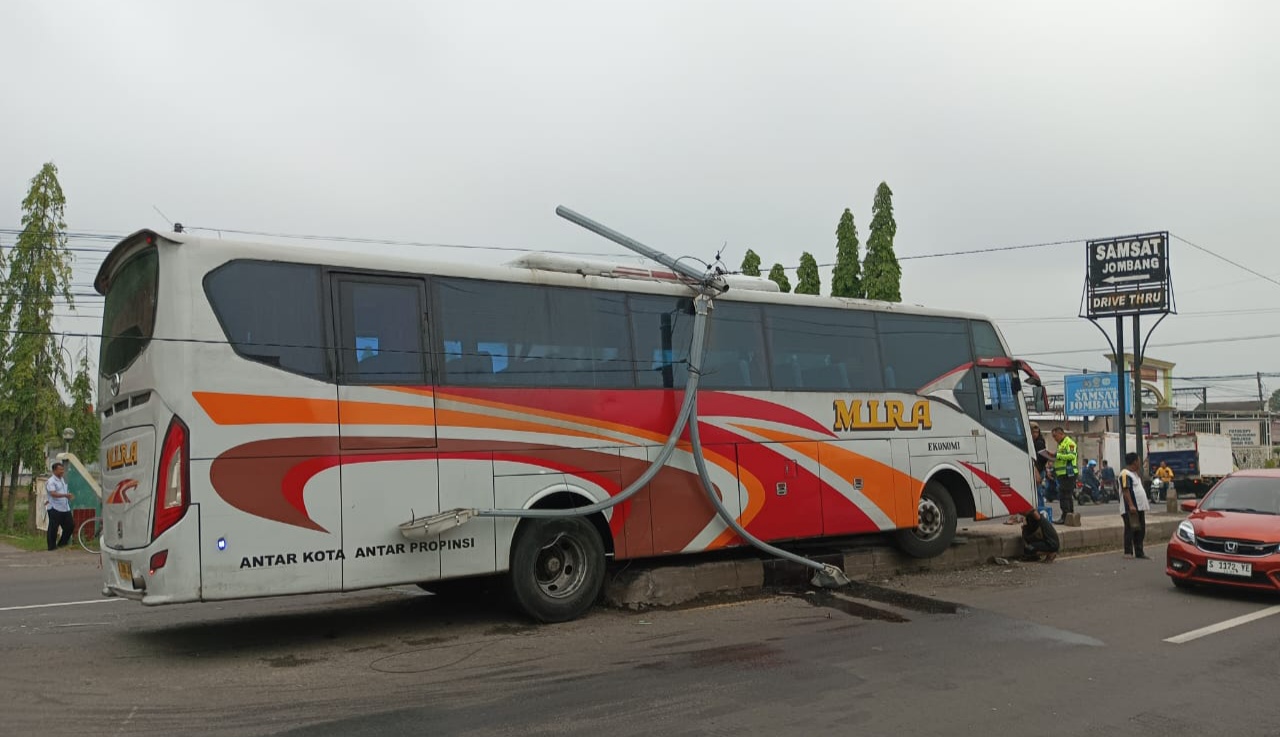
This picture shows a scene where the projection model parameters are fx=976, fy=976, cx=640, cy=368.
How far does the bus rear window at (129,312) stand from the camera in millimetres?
7598

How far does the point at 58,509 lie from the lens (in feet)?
57.8

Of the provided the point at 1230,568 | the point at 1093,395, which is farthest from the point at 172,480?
the point at 1093,395

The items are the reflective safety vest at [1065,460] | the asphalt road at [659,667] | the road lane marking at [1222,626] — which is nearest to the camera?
the asphalt road at [659,667]

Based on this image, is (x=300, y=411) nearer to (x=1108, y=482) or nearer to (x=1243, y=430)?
(x=1108, y=482)

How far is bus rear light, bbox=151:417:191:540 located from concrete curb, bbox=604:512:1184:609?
4.39 meters

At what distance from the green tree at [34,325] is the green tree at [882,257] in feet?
61.6

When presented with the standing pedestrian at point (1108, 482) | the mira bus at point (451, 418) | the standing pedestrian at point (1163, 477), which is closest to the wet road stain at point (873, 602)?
the mira bus at point (451, 418)

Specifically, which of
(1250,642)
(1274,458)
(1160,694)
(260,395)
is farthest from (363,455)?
(1274,458)

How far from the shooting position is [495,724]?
5.84 m

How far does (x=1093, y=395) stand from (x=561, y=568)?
52.3 m

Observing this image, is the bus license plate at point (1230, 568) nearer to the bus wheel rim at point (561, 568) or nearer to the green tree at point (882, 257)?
the bus wheel rim at point (561, 568)

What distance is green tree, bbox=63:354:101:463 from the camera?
23.4 metres

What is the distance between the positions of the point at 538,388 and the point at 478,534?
57.0 inches

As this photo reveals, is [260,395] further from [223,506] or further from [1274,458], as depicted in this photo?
[1274,458]
